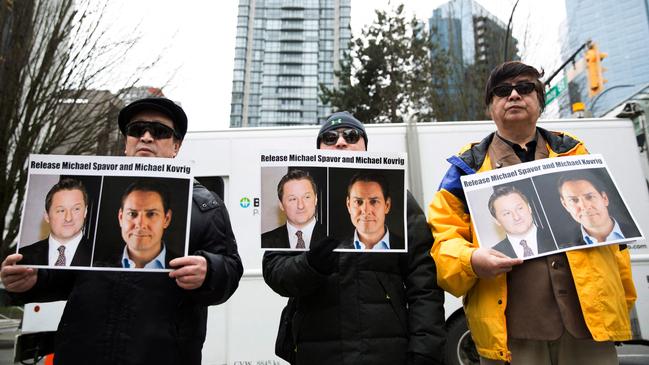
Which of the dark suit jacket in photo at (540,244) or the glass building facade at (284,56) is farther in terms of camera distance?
the glass building facade at (284,56)

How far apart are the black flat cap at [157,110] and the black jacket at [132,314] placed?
656 mm

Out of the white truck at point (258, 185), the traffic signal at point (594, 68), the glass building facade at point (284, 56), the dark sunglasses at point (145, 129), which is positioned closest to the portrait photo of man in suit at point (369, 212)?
the dark sunglasses at point (145, 129)

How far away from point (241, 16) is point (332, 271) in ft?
410

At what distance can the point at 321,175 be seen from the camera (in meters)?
1.86

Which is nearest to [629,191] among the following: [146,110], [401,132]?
[401,132]

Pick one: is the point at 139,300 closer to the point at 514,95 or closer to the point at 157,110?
the point at 157,110

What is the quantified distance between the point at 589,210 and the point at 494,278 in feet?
1.67

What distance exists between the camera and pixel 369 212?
6.13 feet

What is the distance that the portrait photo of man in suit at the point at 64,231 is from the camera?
1696mm

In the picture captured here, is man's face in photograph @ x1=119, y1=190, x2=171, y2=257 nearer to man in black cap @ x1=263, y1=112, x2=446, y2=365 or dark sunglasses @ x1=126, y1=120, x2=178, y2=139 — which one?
dark sunglasses @ x1=126, y1=120, x2=178, y2=139

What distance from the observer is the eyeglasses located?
2.22 metres

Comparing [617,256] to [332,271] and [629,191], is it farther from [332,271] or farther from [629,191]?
[629,191]

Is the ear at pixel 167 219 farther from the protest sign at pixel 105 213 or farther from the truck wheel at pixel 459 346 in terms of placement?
the truck wheel at pixel 459 346

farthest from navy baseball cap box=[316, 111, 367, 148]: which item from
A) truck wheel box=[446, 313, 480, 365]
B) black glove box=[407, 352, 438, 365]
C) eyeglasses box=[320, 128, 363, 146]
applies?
truck wheel box=[446, 313, 480, 365]
